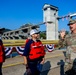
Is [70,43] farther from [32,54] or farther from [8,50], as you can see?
[8,50]

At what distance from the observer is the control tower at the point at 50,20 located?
23.1 m

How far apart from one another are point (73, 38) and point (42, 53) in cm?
99

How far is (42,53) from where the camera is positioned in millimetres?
3855

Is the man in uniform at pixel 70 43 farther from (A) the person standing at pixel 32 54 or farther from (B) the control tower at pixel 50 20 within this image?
(B) the control tower at pixel 50 20

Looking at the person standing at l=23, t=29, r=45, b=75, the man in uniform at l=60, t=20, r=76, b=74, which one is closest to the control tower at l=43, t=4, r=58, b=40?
the person standing at l=23, t=29, r=45, b=75

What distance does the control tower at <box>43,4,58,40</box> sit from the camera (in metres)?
23.1

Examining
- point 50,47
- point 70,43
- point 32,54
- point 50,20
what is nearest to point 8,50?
point 50,47

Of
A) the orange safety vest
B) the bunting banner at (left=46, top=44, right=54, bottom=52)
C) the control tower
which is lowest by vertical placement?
the bunting banner at (left=46, top=44, right=54, bottom=52)

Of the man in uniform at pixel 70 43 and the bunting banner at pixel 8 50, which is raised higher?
the man in uniform at pixel 70 43

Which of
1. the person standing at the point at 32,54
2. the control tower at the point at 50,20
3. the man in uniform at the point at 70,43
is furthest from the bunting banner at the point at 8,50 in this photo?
the control tower at the point at 50,20

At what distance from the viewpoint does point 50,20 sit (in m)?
24.6

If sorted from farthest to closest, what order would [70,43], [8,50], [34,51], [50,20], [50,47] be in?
1. [50,20]
2. [50,47]
3. [8,50]
4. [34,51]
5. [70,43]

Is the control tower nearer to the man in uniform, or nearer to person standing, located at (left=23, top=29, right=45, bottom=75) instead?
person standing, located at (left=23, top=29, right=45, bottom=75)

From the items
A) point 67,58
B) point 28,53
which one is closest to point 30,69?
point 28,53
